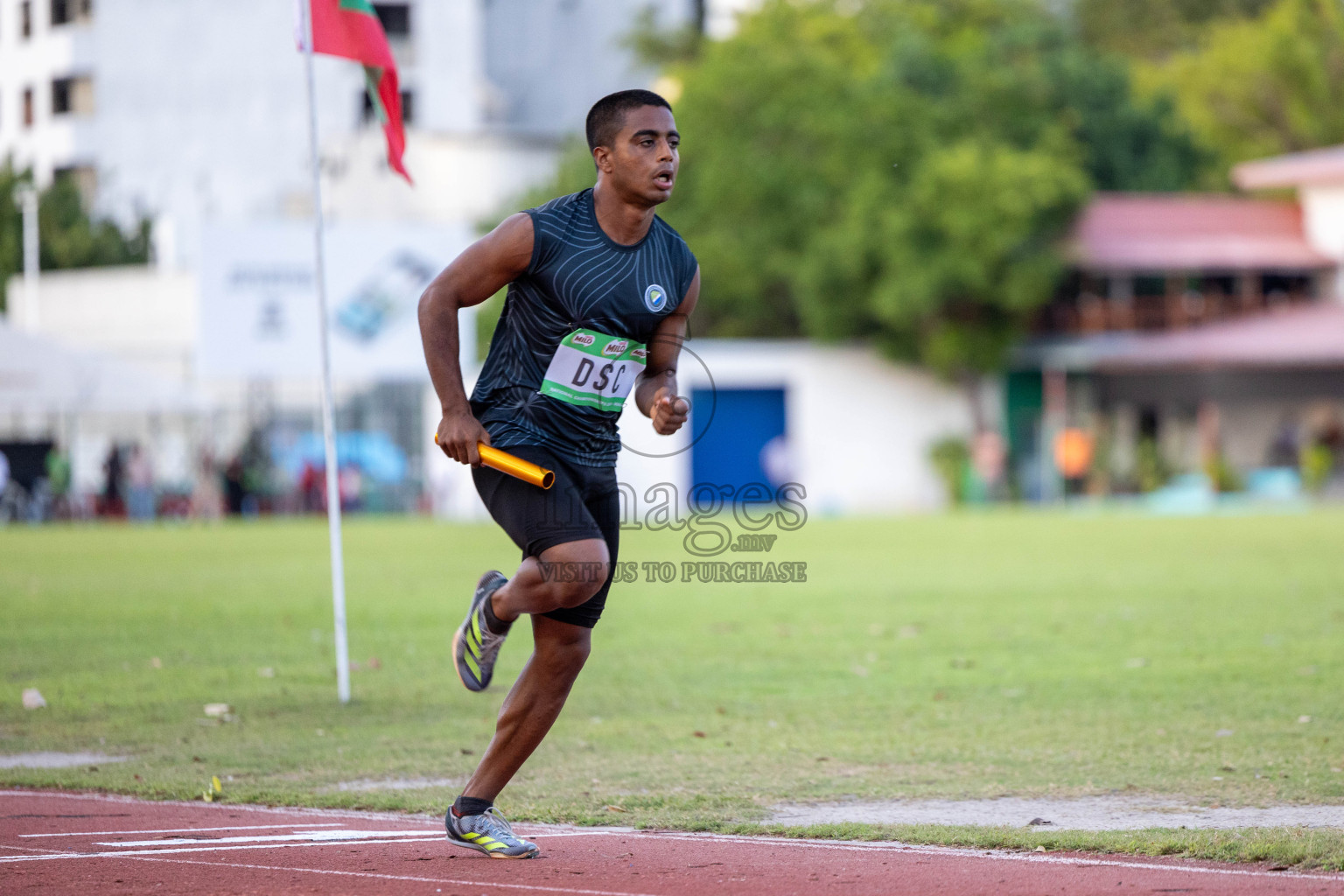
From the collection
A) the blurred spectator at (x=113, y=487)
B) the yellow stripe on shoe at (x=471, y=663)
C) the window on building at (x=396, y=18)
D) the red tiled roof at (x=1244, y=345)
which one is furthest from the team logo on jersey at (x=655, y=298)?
the window on building at (x=396, y=18)

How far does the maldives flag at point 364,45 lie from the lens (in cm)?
1070

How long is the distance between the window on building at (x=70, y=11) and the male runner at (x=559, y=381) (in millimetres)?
27347

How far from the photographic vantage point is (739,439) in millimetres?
47062

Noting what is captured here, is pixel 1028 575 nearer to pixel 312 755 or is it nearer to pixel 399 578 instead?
pixel 399 578

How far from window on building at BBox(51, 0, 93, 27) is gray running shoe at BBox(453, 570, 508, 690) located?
89.5 feet

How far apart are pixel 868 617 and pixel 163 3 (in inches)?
1630

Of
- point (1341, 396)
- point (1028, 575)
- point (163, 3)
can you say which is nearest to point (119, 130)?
point (163, 3)

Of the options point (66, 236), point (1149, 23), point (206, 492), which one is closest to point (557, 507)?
point (206, 492)

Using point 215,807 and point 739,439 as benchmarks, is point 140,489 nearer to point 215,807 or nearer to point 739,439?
point 739,439

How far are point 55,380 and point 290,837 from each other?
2883cm

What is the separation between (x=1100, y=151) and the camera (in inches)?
2103

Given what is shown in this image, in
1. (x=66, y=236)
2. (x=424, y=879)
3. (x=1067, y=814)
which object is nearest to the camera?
(x=424, y=879)

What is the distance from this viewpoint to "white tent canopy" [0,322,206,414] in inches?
1300

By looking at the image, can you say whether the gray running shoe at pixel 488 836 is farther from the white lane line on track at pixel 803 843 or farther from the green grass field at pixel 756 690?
the green grass field at pixel 756 690
